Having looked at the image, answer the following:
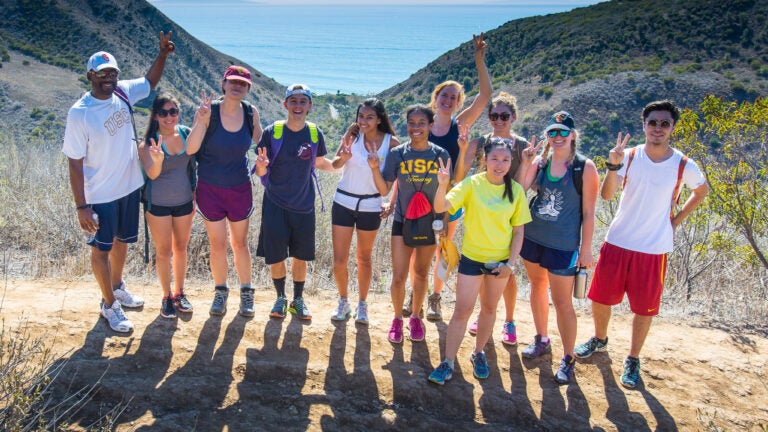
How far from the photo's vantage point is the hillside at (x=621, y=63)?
3653cm

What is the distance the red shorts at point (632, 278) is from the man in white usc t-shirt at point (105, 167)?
12.6 feet

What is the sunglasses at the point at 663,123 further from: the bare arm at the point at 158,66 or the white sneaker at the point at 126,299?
the white sneaker at the point at 126,299

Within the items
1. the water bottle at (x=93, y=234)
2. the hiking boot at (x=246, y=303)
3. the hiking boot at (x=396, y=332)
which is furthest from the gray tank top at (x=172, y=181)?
the hiking boot at (x=396, y=332)

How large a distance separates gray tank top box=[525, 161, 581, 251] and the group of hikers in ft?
0.03

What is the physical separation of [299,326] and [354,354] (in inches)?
24.8

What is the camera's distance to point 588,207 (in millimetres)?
4453

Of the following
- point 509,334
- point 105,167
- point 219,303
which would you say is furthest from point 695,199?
point 105,167

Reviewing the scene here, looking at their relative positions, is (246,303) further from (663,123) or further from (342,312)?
(663,123)

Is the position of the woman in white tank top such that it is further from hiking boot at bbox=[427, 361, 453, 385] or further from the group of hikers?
hiking boot at bbox=[427, 361, 453, 385]

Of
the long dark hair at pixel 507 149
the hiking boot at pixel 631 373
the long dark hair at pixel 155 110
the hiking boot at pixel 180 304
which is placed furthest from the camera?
the hiking boot at pixel 180 304

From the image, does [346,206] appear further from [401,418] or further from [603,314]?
[603,314]

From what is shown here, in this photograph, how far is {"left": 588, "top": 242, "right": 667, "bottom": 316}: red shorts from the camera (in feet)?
15.2

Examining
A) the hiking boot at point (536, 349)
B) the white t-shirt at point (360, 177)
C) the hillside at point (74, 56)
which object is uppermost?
the hillside at point (74, 56)

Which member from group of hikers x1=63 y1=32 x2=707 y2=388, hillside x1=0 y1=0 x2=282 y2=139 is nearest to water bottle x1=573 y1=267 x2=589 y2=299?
group of hikers x1=63 y1=32 x2=707 y2=388
